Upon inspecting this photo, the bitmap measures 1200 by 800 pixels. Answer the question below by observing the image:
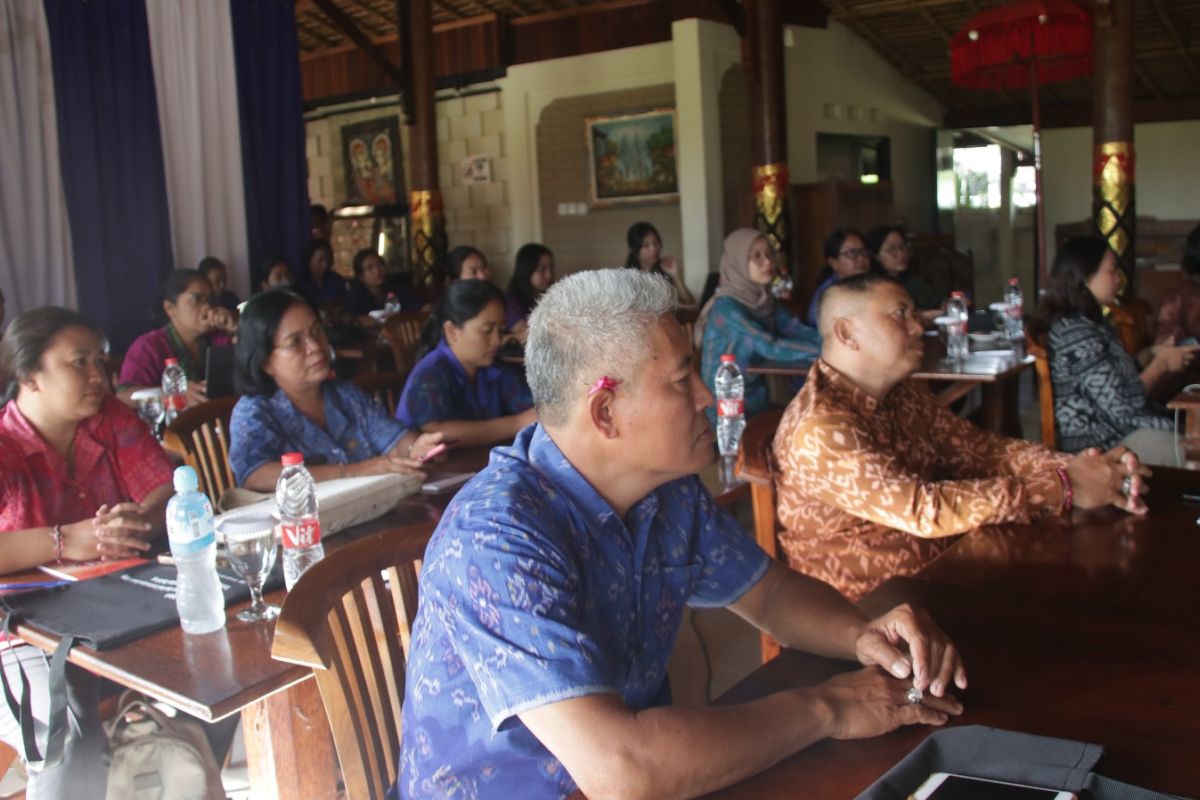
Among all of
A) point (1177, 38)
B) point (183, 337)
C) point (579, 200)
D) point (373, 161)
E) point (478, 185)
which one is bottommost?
point (183, 337)

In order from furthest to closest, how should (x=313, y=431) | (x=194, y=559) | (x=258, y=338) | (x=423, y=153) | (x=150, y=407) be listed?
(x=423, y=153) → (x=150, y=407) → (x=313, y=431) → (x=258, y=338) → (x=194, y=559)

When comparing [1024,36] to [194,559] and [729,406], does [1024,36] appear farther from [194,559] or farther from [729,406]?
[194,559]

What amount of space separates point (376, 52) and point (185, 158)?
2573 mm

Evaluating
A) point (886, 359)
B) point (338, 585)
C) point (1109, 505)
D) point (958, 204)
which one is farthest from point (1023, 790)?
point (958, 204)

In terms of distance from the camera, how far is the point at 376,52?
7.68m

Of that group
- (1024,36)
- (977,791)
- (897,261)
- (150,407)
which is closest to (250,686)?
(977,791)

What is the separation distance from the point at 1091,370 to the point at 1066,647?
224 centimetres

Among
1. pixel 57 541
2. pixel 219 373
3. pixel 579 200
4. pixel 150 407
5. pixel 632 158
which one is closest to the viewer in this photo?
pixel 57 541

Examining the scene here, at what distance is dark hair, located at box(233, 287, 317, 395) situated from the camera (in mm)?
2459

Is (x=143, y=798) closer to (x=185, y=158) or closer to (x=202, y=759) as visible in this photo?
(x=202, y=759)

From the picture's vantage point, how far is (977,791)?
907mm

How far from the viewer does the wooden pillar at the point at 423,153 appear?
761 cm

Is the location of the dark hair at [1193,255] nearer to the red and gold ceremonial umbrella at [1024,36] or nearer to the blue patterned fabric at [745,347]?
the blue patterned fabric at [745,347]

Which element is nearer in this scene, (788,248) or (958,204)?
(788,248)
